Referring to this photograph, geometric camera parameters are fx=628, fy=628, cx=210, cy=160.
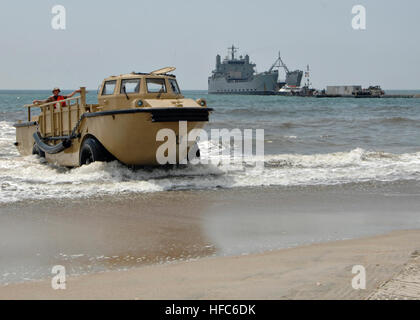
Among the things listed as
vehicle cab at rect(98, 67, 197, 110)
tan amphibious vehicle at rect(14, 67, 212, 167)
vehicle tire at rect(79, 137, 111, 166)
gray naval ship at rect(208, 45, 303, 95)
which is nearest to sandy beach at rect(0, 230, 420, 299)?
tan amphibious vehicle at rect(14, 67, 212, 167)

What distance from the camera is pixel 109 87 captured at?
12133mm

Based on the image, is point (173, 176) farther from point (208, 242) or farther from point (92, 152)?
point (208, 242)

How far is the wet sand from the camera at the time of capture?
15.2 feet

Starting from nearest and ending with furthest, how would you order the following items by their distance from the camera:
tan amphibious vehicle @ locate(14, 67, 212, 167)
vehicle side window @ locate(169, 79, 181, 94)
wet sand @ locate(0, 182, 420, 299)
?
wet sand @ locate(0, 182, 420, 299) → tan amphibious vehicle @ locate(14, 67, 212, 167) → vehicle side window @ locate(169, 79, 181, 94)

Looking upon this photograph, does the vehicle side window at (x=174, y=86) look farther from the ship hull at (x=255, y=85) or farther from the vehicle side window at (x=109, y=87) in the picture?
the ship hull at (x=255, y=85)

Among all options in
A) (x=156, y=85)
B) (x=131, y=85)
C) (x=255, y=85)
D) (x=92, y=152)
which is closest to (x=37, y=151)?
(x=92, y=152)

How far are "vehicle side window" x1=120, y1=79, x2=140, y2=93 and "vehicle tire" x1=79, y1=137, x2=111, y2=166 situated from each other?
1158 millimetres

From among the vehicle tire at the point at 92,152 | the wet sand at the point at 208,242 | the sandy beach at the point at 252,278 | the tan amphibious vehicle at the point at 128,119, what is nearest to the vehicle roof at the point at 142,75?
the tan amphibious vehicle at the point at 128,119

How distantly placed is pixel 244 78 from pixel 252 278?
124603 mm

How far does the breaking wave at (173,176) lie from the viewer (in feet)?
33.6

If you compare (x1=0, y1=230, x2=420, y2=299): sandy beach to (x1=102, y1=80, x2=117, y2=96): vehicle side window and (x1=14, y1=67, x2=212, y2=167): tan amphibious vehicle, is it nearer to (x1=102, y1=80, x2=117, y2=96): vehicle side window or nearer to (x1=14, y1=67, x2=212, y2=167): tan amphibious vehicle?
(x1=14, y1=67, x2=212, y2=167): tan amphibious vehicle

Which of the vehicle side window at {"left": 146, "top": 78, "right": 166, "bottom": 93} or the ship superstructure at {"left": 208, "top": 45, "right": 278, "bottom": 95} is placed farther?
the ship superstructure at {"left": 208, "top": 45, "right": 278, "bottom": 95}

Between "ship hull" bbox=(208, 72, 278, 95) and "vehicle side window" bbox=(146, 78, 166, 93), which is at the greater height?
"ship hull" bbox=(208, 72, 278, 95)
